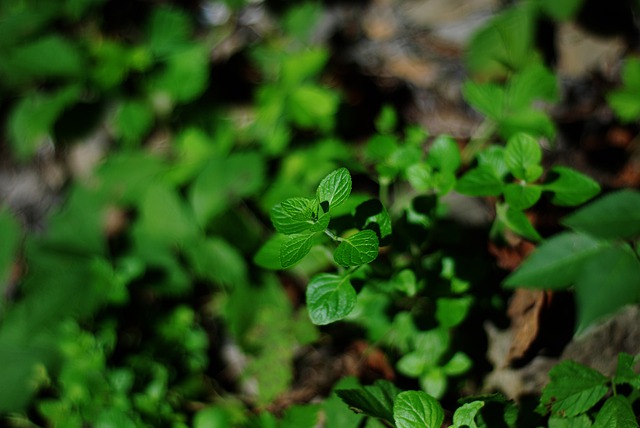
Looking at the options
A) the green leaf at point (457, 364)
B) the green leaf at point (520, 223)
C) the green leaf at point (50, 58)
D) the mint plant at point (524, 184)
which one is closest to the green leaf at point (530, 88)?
the mint plant at point (524, 184)

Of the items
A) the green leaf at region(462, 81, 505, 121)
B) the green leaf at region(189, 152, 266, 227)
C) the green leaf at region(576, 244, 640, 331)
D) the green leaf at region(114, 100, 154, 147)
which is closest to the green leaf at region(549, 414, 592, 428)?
the green leaf at region(576, 244, 640, 331)

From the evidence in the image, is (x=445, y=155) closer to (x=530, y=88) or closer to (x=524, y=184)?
(x=524, y=184)

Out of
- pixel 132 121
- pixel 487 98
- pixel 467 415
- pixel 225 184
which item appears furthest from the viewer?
pixel 132 121

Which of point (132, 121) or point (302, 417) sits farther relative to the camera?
point (132, 121)

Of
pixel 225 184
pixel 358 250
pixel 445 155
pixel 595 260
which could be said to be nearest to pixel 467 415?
pixel 358 250

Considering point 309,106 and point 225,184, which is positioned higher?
point 309,106

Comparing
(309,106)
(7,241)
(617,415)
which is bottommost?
(7,241)

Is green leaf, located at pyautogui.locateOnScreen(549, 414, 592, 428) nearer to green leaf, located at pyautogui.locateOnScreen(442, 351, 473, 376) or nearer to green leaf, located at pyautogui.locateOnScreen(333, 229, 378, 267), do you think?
green leaf, located at pyautogui.locateOnScreen(442, 351, 473, 376)
